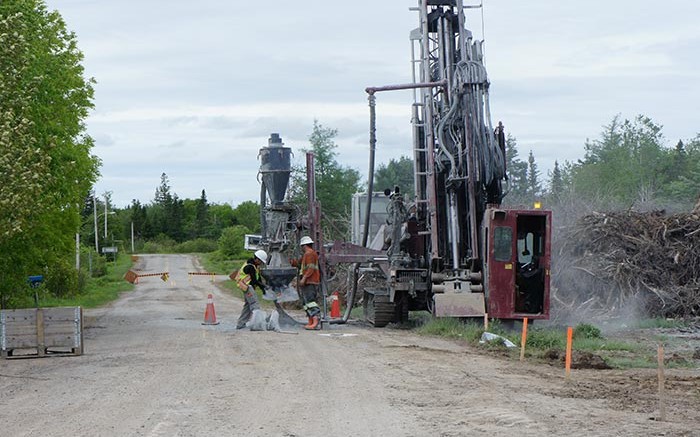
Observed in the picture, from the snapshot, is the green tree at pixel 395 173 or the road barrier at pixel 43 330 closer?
the road barrier at pixel 43 330

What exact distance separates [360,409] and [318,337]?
9245mm

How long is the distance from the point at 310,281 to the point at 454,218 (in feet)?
11.4

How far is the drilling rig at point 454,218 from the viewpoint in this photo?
2119 cm

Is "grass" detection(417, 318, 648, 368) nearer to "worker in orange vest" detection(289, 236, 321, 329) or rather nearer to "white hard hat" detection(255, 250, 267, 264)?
"worker in orange vest" detection(289, 236, 321, 329)

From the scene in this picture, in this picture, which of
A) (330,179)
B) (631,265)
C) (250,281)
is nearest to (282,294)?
(250,281)

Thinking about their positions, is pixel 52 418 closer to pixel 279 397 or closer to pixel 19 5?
pixel 279 397

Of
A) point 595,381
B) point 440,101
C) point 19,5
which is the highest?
point 19,5

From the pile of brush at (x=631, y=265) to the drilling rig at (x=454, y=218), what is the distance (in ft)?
15.1

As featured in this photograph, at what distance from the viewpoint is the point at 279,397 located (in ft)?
41.7

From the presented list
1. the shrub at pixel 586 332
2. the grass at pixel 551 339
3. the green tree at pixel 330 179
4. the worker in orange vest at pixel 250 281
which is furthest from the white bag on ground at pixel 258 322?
the green tree at pixel 330 179

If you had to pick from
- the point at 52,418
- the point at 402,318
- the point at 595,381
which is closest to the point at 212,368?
the point at 52,418

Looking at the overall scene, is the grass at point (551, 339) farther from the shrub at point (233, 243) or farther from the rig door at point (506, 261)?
the shrub at point (233, 243)

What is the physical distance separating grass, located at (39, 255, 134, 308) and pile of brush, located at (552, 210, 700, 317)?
772 inches

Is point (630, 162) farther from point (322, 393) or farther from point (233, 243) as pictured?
point (322, 393)
